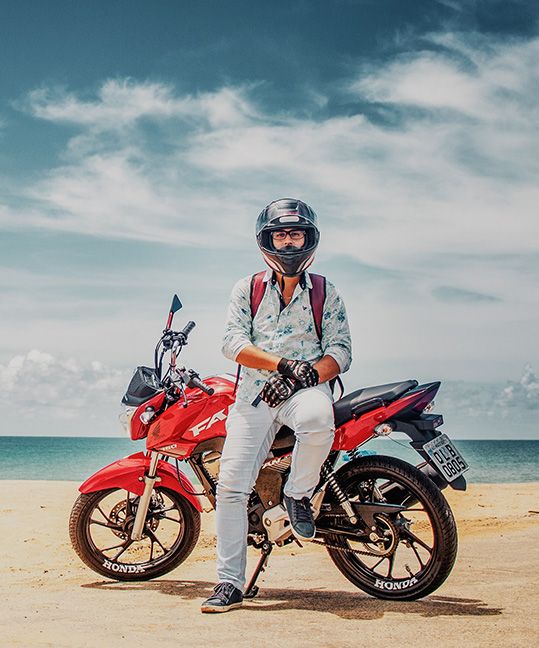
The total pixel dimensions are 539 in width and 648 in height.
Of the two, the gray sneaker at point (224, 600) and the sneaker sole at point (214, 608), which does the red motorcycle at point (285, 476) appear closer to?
the gray sneaker at point (224, 600)

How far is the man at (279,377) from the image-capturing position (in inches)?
204

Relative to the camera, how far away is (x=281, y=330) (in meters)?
5.51

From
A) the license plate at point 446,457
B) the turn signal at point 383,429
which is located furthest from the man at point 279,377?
the license plate at point 446,457

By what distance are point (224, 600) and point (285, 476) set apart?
2.82 feet

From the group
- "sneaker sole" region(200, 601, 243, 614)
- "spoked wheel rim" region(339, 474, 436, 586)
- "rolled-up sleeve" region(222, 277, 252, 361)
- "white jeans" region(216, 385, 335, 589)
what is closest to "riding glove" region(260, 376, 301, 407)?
"white jeans" region(216, 385, 335, 589)

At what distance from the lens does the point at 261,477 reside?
5582mm

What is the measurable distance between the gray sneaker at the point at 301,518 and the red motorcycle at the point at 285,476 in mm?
163

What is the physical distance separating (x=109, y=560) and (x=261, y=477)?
1.77 metres

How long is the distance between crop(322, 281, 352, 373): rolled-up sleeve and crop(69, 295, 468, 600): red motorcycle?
30 centimetres

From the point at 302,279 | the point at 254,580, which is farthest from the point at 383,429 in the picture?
the point at 254,580

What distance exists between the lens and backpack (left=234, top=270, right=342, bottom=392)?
18.2ft

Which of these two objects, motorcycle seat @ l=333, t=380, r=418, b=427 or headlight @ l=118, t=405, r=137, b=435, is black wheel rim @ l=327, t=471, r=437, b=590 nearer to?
motorcycle seat @ l=333, t=380, r=418, b=427

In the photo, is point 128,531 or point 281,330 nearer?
point 281,330

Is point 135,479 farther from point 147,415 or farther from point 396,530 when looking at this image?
point 396,530
